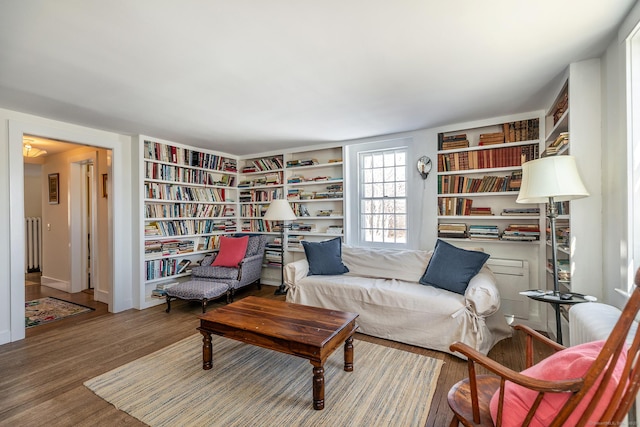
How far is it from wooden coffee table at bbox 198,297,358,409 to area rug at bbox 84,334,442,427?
0.14 meters

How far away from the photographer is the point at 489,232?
3.26 m

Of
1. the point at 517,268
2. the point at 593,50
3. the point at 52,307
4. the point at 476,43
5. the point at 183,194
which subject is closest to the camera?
the point at 476,43

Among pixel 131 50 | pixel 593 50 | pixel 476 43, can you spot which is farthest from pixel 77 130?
pixel 593 50

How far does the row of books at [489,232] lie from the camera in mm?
3051

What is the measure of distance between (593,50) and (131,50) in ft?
9.86

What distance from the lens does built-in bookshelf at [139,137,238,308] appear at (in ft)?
12.6

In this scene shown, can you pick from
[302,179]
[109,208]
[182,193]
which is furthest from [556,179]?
[109,208]

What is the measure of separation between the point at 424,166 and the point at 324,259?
171 cm

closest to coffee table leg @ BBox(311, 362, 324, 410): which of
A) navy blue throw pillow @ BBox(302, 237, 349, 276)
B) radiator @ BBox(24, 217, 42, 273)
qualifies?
navy blue throw pillow @ BBox(302, 237, 349, 276)

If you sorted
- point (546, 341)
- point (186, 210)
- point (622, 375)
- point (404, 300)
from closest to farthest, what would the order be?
point (622, 375)
point (546, 341)
point (404, 300)
point (186, 210)

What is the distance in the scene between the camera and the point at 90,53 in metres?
1.82

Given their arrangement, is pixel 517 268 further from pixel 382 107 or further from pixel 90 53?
pixel 90 53

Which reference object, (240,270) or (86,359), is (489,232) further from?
(86,359)

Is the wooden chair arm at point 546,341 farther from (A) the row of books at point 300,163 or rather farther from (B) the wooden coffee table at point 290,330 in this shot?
(A) the row of books at point 300,163
